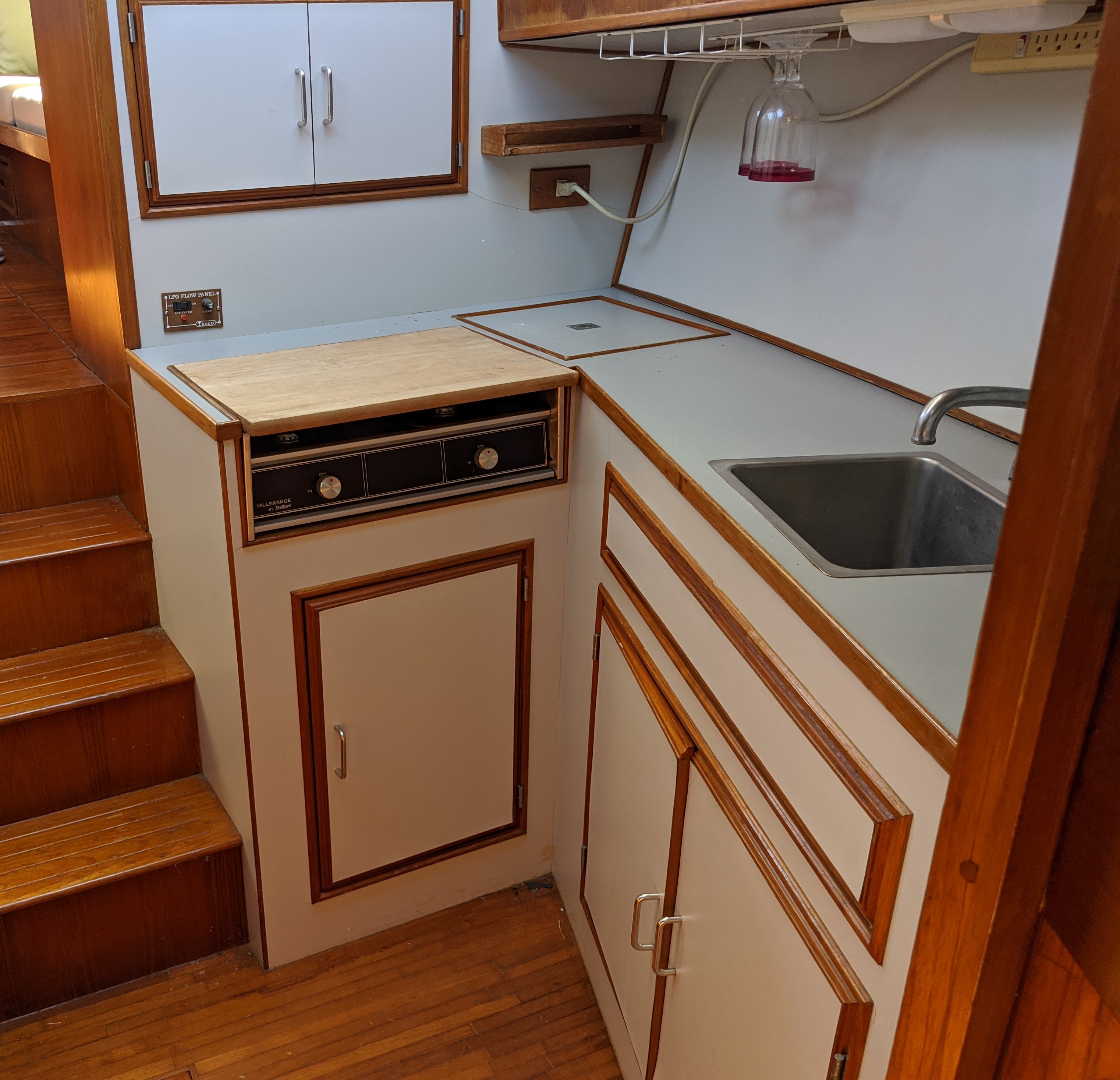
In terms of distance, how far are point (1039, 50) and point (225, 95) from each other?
1.30 meters

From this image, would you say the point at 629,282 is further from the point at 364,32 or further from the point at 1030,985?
the point at 1030,985

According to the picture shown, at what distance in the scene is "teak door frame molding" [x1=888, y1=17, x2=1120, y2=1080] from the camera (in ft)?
1.49

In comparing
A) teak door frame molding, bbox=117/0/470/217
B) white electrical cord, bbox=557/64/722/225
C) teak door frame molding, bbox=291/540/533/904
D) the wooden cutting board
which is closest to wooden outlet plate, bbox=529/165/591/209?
white electrical cord, bbox=557/64/722/225

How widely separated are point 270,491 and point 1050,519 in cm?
130

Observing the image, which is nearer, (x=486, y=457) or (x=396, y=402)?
(x=396, y=402)

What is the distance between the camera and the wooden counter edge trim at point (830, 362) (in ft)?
5.16

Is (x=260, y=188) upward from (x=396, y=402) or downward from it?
upward

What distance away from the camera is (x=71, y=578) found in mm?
1972

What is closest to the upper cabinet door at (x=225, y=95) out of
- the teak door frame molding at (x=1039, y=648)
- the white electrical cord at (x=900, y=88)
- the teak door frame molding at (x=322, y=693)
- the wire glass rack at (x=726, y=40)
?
the wire glass rack at (x=726, y=40)

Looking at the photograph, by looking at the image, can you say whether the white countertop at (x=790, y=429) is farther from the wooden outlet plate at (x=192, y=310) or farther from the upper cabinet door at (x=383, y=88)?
the upper cabinet door at (x=383, y=88)

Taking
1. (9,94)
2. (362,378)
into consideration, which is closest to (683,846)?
(362,378)

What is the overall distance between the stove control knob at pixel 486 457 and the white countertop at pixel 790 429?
0.21 metres

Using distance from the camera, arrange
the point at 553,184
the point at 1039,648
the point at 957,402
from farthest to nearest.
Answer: the point at 553,184, the point at 957,402, the point at 1039,648

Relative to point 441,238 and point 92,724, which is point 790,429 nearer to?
point 441,238
